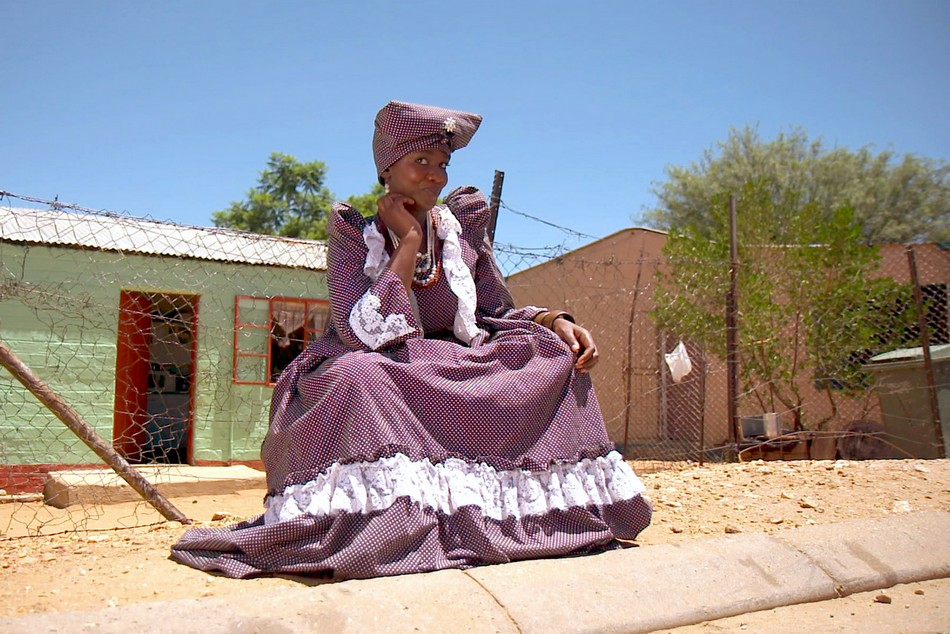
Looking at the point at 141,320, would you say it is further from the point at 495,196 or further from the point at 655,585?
the point at 655,585

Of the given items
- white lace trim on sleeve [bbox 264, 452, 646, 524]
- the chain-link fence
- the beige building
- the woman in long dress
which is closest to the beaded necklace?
the woman in long dress

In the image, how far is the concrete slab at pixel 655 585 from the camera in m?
2.40

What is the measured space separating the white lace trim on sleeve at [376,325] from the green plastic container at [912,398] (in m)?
5.98

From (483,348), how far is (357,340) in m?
0.49

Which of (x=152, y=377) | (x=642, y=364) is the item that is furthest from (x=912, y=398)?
(x=152, y=377)

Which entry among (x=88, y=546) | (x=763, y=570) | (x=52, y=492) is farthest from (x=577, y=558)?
(x=52, y=492)

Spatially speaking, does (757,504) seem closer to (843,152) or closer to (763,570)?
(763,570)

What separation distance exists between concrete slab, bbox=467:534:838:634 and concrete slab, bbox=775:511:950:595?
10 cm

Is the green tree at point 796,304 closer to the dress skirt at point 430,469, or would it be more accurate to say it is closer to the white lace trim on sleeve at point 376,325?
the dress skirt at point 430,469

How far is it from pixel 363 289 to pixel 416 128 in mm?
654

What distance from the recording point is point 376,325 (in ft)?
9.52

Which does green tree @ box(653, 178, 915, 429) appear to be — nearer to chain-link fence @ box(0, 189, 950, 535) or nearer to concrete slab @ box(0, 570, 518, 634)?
chain-link fence @ box(0, 189, 950, 535)

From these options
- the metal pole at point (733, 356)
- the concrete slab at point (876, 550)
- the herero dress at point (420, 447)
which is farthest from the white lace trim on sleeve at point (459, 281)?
the metal pole at point (733, 356)

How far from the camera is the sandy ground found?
96.7 inches
